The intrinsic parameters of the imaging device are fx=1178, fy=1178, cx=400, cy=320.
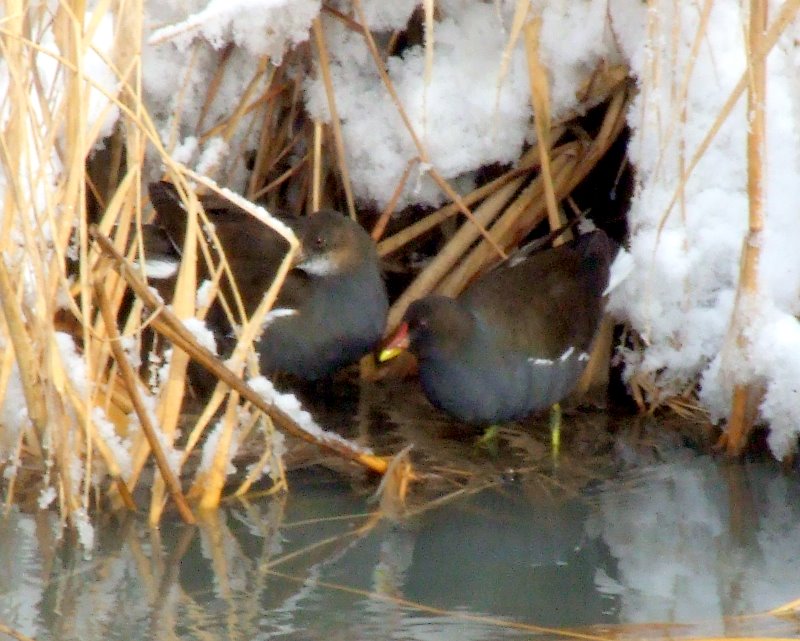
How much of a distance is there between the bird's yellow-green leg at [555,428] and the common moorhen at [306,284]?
0.51 metres

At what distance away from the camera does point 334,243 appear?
3.16m

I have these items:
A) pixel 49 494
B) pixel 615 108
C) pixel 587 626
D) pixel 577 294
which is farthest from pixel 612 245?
pixel 49 494

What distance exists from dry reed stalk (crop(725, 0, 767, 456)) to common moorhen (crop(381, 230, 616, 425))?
0.48m

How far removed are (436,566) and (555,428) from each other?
848 mm

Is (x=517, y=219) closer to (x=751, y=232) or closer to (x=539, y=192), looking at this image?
(x=539, y=192)

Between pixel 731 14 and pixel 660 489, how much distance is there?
1.21 m

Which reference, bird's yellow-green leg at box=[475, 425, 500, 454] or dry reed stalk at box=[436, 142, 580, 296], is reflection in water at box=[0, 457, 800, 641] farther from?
dry reed stalk at box=[436, 142, 580, 296]

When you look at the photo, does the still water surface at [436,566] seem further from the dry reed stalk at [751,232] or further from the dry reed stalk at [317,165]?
the dry reed stalk at [317,165]

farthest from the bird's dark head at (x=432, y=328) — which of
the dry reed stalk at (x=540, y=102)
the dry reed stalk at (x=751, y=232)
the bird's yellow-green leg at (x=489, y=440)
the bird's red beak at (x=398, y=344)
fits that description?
the dry reed stalk at (x=751, y=232)

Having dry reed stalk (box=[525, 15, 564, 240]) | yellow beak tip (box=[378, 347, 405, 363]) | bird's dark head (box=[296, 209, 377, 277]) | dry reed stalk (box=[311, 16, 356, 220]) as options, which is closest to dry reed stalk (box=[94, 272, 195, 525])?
yellow beak tip (box=[378, 347, 405, 363])

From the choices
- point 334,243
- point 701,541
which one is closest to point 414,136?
point 334,243

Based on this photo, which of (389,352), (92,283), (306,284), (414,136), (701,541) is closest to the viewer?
(92,283)

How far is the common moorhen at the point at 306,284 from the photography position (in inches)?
119

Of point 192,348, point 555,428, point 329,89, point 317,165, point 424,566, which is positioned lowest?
point 424,566
